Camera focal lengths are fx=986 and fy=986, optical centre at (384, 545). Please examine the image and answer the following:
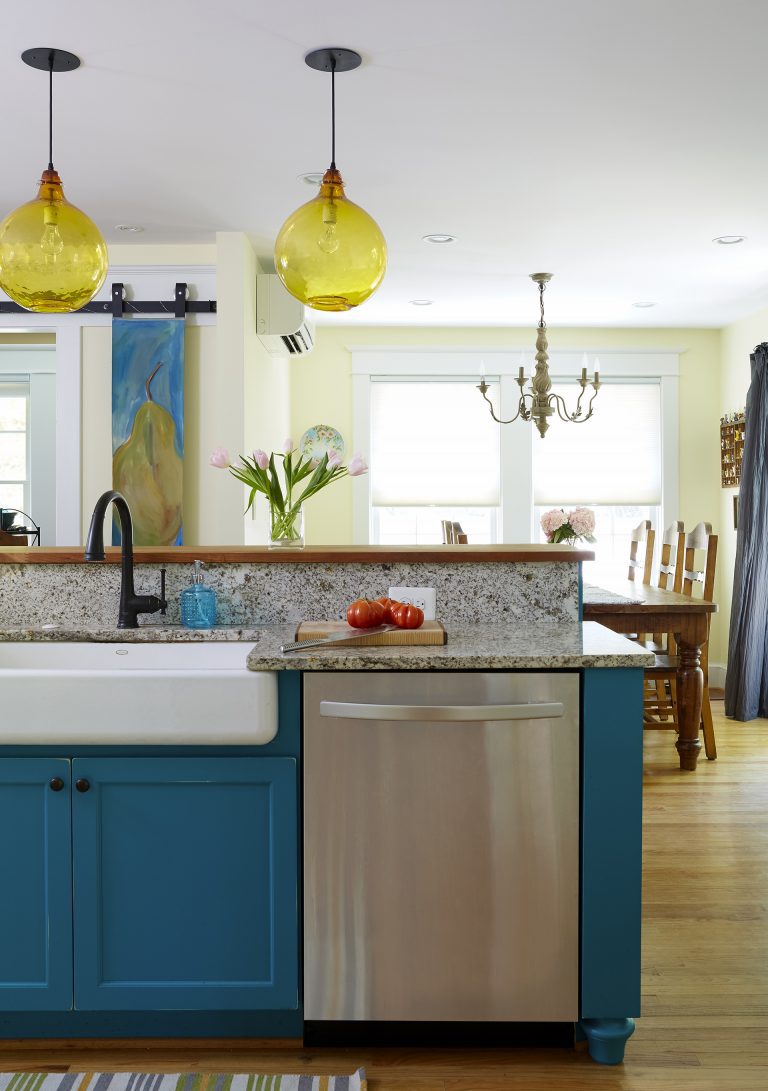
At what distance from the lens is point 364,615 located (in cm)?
230

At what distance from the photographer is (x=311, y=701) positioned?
208cm

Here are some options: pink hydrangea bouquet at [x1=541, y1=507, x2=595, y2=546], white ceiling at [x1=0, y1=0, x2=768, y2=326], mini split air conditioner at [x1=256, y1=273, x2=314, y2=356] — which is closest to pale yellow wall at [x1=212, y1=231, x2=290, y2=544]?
mini split air conditioner at [x1=256, y1=273, x2=314, y2=356]

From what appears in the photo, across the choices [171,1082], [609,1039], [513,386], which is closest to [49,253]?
[171,1082]

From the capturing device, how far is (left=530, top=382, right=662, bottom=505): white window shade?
6.86 m

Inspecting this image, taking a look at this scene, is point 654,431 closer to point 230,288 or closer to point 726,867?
point 230,288

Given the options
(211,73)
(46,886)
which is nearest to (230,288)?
(211,73)

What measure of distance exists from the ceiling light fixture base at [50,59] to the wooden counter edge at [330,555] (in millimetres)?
1448

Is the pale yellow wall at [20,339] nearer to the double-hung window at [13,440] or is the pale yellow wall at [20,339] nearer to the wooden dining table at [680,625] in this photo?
the double-hung window at [13,440]

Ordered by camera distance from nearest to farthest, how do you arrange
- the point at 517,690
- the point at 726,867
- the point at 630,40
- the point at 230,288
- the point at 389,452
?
the point at 517,690 < the point at 630,40 < the point at 726,867 < the point at 230,288 < the point at 389,452

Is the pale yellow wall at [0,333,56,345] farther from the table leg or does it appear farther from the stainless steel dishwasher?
the stainless steel dishwasher

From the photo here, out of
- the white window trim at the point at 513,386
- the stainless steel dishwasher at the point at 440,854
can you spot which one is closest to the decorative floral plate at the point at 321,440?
the white window trim at the point at 513,386

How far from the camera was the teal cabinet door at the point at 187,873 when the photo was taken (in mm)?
2096

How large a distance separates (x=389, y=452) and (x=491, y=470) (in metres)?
0.72

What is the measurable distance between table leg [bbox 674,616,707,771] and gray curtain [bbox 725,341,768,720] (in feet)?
4.06
